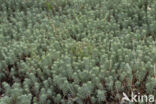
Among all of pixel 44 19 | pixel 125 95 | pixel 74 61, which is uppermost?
pixel 44 19

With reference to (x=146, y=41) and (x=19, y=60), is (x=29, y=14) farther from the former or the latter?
(x=146, y=41)

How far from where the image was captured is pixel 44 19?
5250mm

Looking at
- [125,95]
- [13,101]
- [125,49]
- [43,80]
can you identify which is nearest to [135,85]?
[125,95]

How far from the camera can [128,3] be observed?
5316mm

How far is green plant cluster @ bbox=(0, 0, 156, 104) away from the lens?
3.64 metres

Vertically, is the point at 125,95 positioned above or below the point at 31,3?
below

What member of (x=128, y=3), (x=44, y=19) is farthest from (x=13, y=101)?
(x=128, y=3)

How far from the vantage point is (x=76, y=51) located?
427 centimetres

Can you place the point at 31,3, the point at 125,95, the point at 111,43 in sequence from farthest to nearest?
the point at 31,3 < the point at 111,43 < the point at 125,95

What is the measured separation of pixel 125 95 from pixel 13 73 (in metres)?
1.63

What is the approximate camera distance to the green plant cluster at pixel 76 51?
364 centimetres

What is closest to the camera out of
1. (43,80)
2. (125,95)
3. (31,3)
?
(125,95)

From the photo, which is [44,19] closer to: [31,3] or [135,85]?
[31,3]

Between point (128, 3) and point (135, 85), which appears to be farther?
point (128, 3)
